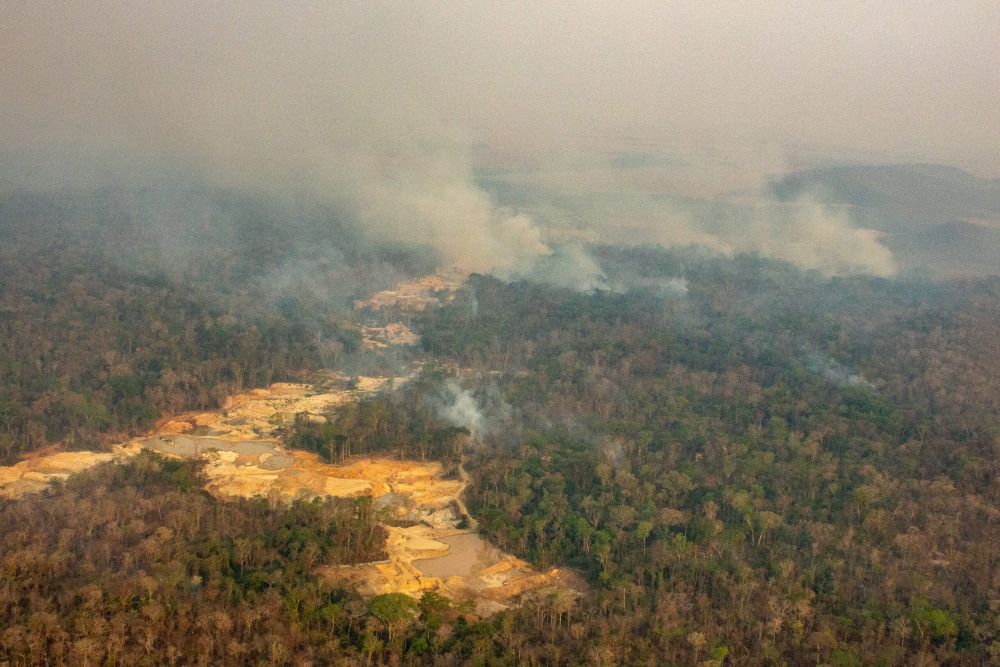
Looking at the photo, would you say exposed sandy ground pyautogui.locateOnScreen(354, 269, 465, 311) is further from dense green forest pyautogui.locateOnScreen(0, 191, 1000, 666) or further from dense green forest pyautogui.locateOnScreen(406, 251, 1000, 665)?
dense green forest pyautogui.locateOnScreen(406, 251, 1000, 665)

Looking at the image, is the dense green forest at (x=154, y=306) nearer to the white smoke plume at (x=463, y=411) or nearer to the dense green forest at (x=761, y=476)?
the white smoke plume at (x=463, y=411)

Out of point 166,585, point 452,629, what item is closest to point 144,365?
point 166,585

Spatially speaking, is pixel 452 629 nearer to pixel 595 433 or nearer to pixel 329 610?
pixel 329 610

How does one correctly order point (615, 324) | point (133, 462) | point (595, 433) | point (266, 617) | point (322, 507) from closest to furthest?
point (266, 617) < point (322, 507) < point (133, 462) < point (595, 433) < point (615, 324)

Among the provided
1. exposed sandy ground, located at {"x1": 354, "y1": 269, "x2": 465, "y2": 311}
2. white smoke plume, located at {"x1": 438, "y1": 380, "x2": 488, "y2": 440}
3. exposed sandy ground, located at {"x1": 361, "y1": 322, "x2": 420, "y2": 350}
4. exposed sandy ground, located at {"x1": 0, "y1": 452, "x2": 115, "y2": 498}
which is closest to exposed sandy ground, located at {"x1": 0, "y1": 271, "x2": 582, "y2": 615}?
exposed sandy ground, located at {"x1": 0, "y1": 452, "x2": 115, "y2": 498}

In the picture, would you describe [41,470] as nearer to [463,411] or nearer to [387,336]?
[463,411]

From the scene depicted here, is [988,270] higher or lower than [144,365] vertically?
higher
